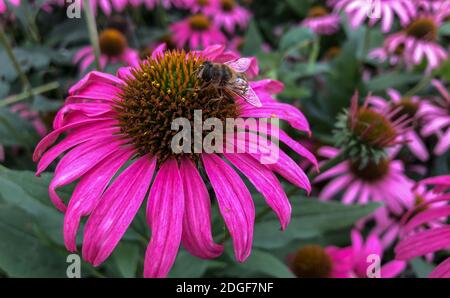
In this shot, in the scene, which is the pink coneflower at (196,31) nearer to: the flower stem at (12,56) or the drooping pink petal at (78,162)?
the flower stem at (12,56)

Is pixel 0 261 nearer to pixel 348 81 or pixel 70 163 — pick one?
pixel 70 163

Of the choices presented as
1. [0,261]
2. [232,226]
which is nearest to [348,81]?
[232,226]

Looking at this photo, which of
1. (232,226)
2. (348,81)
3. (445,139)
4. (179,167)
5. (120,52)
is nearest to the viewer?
(232,226)

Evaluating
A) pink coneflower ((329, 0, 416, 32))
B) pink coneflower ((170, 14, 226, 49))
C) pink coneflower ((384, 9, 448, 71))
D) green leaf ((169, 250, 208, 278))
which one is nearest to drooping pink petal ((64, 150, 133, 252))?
green leaf ((169, 250, 208, 278))

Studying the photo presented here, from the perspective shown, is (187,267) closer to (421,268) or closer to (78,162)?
(78,162)

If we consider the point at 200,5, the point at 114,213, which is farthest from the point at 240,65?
the point at 200,5

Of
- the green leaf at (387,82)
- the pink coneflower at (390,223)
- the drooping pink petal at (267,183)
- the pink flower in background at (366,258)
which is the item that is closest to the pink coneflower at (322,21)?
the green leaf at (387,82)
